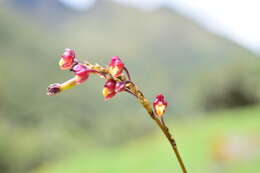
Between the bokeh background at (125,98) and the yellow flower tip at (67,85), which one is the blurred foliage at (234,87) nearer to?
the bokeh background at (125,98)

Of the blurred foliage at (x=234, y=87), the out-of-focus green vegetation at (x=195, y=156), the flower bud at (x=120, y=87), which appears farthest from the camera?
the blurred foliage at (x=234, y=87)

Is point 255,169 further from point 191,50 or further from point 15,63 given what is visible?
point 191,50

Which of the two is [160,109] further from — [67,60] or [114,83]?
[67,60]

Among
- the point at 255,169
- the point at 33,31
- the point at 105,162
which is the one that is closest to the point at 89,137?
the point at 105,162

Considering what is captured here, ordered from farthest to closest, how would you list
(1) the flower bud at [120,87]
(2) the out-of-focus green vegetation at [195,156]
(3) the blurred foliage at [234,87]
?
(3) the blurred foliage at [234,87]
(2) the out-of-focus green vegetation at [195,156]
(1) the flower bud at [120,87]

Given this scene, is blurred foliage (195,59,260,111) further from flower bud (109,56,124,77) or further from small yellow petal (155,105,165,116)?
flower bud (109,56,124,77)

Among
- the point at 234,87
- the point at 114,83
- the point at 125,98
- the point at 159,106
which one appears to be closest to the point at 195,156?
the point at 234,87

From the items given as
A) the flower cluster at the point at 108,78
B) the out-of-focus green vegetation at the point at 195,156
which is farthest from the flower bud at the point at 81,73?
the out-of-focus green vegetation at the point at 195,156
